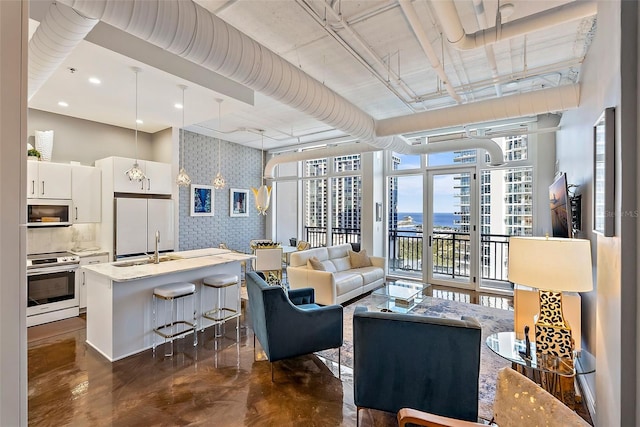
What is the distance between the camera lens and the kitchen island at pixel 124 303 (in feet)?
10.2

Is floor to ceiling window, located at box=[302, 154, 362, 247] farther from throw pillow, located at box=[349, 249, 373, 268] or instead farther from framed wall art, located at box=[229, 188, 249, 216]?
framed wall art, located at box=[229, 188, 249, 216]

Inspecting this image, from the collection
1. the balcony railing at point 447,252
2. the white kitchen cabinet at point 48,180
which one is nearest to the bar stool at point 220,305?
the white kitchen cabinet at point 48,180

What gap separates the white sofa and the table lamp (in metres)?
2.72

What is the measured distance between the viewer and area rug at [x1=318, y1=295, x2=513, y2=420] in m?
2.59

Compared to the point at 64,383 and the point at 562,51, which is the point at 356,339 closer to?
the point at 64,383

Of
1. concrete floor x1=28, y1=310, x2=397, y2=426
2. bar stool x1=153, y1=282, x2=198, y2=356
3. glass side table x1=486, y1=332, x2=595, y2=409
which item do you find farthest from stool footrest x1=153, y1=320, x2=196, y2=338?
glass side table x1=486, y1=332, x2=595, y2=409

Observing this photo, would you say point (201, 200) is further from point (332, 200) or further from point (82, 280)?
point (332, 200)

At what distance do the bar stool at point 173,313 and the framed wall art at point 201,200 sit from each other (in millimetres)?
2995

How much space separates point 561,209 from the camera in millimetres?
3025

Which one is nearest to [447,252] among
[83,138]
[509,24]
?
[509,24]

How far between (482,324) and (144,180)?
570 centimetres

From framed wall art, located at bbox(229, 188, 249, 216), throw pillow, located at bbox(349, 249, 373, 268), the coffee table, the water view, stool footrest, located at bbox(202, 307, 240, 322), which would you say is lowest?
stool footrest, located at bbox(202, 307, 240, 322)
